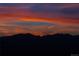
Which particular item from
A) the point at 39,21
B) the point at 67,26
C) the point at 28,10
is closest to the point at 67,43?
the point at 67,26

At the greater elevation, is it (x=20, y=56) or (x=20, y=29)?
(x=20, y=29)

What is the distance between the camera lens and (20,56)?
398 cm

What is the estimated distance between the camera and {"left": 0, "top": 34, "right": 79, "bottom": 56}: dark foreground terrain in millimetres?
3975

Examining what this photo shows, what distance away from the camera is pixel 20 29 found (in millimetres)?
3977

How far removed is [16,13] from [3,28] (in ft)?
1.02

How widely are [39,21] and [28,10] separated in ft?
0.81

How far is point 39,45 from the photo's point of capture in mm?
4004

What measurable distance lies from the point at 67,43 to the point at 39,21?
555 millimetres

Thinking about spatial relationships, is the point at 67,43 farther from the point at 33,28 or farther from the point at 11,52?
the point at 11,52

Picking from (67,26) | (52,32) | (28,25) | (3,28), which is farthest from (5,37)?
(67,26)

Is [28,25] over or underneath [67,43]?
over

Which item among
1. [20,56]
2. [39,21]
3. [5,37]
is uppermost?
[39,21]

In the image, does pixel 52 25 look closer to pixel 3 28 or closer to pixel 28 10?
pixel 28 10

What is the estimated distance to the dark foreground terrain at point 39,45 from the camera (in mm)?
3975
